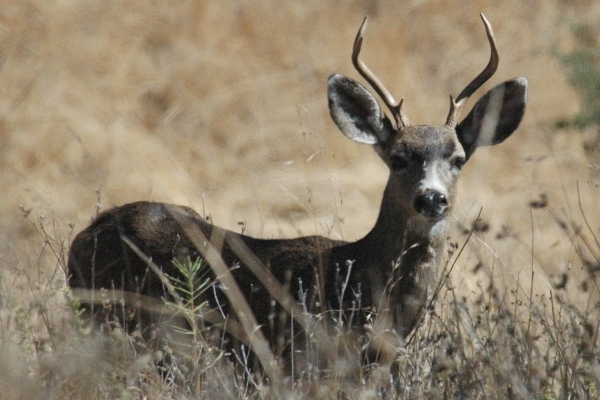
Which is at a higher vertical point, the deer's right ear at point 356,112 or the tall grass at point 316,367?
the deer's right ear at point 356,112

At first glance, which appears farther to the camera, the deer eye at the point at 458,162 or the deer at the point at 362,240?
the deer eye at the point at 458,162

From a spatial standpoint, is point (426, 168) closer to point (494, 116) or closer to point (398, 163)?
point (398, 163)

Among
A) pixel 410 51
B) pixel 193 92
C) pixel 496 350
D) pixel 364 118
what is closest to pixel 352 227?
pixel 193 92

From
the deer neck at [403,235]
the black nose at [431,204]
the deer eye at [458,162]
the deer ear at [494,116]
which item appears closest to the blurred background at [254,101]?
the deer ear at [494,116]

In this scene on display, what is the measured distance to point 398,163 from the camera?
6.39 meters

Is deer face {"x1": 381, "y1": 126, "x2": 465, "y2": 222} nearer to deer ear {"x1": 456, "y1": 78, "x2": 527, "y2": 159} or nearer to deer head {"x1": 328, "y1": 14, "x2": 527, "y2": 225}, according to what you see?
deer head {"x1": 328, "y1": 14, "x2": 527, "y2": 225}

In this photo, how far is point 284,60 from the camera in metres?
13.5

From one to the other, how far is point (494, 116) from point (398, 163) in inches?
23.0

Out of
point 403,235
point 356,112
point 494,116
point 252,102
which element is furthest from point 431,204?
point 252,102

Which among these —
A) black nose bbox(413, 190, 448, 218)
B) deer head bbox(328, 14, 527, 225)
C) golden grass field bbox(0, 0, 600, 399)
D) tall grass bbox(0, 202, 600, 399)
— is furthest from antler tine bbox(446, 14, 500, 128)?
golden grass field bbox(0, 0, 600, 399)

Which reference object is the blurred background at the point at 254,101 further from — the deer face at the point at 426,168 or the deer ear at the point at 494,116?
the deer face at the point at 426,168

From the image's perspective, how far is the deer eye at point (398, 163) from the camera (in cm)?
637

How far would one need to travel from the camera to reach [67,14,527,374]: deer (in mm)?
5984

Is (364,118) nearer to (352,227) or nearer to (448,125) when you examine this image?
(448,125)
